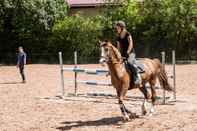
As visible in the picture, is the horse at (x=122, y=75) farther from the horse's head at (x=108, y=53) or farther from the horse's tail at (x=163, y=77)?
the horse's tail at (x=163, y=77)

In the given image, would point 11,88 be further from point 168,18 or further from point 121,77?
point 168,18

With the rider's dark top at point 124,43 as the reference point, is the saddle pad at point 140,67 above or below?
below

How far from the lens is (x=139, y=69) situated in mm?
12789

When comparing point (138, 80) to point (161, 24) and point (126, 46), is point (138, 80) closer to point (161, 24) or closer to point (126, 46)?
point (126, 46)

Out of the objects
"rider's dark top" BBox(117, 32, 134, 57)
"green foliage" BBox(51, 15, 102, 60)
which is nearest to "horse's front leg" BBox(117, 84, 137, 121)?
"rider's dark top" BBox(117, 32, 134, 57)

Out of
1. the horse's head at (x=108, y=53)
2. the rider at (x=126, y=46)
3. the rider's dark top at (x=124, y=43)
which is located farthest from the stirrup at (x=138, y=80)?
the horse's head at (x=108, y=53)

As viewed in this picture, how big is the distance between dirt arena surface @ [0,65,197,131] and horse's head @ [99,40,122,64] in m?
1.45

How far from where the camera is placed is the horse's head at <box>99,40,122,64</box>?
11.7m

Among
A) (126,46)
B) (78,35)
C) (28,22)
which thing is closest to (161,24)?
(78,35)

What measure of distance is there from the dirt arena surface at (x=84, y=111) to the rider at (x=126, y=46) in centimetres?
111

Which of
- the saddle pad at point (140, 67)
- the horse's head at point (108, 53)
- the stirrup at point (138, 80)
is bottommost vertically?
the stirrup at point (138, 80)

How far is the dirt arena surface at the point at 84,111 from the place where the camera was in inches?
450

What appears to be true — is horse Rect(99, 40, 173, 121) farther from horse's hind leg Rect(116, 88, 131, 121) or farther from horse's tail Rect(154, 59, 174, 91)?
horse's tail Rect(154, 59, 174, 91)

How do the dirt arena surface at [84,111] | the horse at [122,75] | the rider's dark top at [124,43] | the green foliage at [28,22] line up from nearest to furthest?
1. the dirt arena surface at [84,111]
2. the horse at [122,75]
3. the rider's dark top at [124,43]
4. the green foliage at [28,22]
